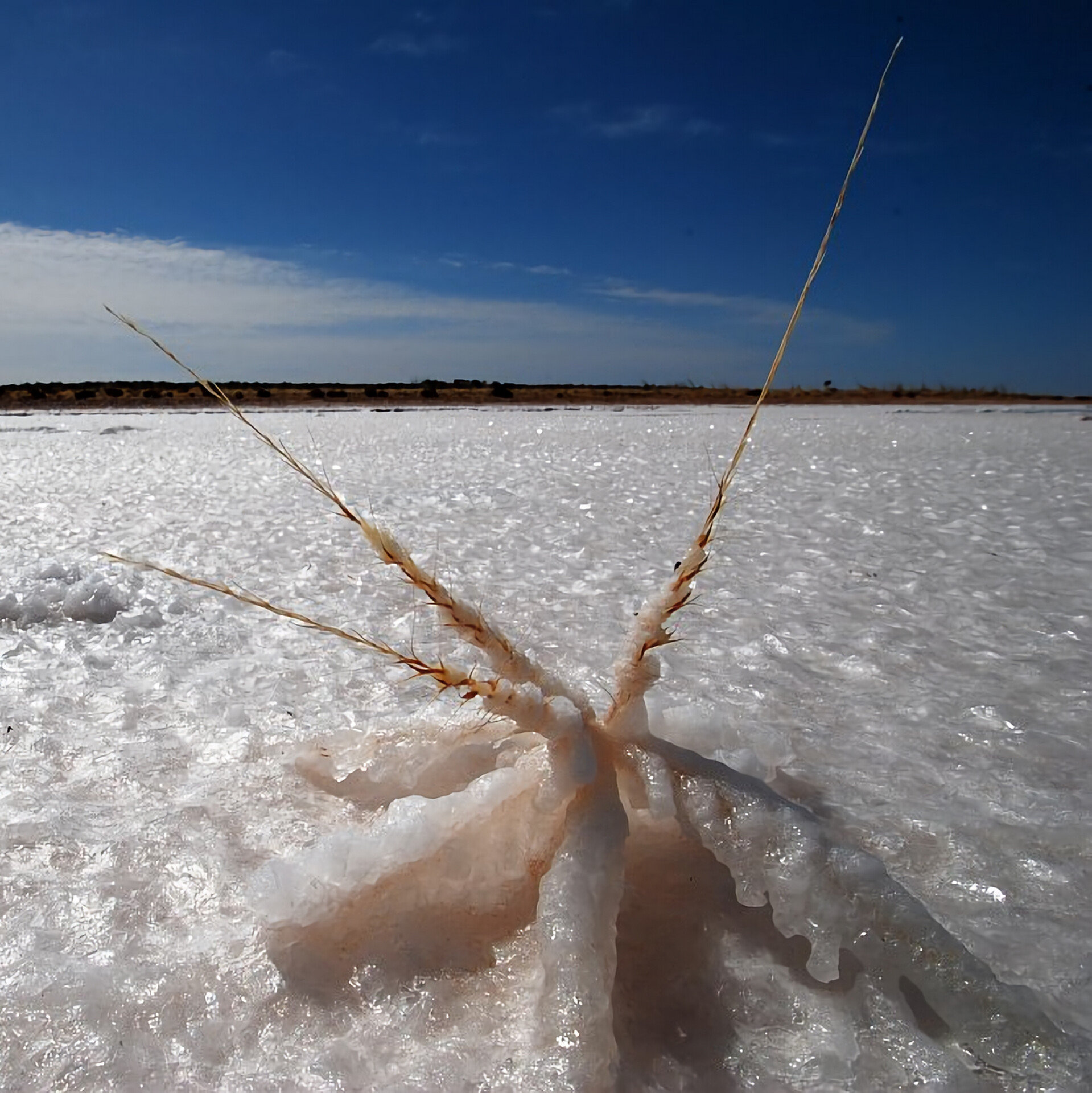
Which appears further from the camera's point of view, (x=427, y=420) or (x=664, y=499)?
(x=427, y=420)

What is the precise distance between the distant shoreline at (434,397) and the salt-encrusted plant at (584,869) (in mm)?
15407

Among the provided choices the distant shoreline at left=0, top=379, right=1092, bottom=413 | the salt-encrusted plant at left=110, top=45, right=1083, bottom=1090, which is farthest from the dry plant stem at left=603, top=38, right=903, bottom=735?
the distant shoreline at left=0, top=379, right=1092, bottom=413

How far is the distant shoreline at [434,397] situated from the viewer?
17891 millimetres

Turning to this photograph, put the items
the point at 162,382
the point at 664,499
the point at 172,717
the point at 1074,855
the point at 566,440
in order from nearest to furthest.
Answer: the point at 1074,855, the point at 172,717, the point at 664,499, the point at 566,440, the point at 162,382

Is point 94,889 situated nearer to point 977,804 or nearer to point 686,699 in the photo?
point 686,699

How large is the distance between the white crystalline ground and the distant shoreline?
13.4 m

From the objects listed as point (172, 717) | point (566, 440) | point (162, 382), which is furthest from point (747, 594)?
point (162, 382)

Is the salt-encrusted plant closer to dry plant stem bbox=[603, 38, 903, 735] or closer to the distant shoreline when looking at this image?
dry plant stem bbox=[603, 38, 903, 735]

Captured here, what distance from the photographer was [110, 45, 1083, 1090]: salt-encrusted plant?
3.52 feet

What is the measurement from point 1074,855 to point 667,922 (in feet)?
2.14

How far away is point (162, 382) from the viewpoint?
2495 cm

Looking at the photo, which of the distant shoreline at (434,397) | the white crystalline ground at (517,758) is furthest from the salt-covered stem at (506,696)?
the distant shoreline at (434,397)

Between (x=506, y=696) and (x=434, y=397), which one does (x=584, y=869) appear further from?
(x=434, y=397)

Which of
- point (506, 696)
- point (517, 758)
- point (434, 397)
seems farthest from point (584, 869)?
point (434, 397)
